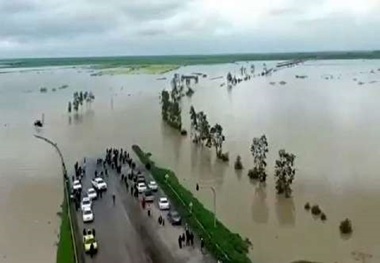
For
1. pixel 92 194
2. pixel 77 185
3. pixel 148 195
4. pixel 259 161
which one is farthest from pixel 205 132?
pixel 92 194

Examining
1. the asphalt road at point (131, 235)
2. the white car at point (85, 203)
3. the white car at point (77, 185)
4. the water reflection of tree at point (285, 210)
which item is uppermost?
the white car at point (77, 185)

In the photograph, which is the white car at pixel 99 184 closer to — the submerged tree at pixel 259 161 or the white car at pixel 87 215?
the white car at pixel 87 215

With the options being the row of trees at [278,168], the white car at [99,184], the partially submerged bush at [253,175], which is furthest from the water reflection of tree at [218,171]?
the white car at [99,184]

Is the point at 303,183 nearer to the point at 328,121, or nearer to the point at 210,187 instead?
the point at 210,187

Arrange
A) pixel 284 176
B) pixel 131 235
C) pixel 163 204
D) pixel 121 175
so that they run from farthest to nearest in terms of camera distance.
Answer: pixel 121 175 → pixel 284 176 → pixel 163 204 → pixel 131 235

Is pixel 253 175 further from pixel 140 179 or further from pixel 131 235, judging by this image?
pixel 131 235

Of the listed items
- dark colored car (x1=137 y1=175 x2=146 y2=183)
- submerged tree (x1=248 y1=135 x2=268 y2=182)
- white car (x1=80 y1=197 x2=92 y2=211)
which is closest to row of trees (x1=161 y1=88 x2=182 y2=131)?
submerged tree (x1=248 y1=135 x2=268 y2=182)

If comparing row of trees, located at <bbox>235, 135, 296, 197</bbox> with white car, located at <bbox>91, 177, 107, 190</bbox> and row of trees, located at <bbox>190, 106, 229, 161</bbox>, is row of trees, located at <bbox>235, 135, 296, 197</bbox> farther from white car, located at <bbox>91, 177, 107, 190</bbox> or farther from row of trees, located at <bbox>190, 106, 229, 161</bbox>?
white car, located at <bbox>91, 177, 107, 190</bbox>
